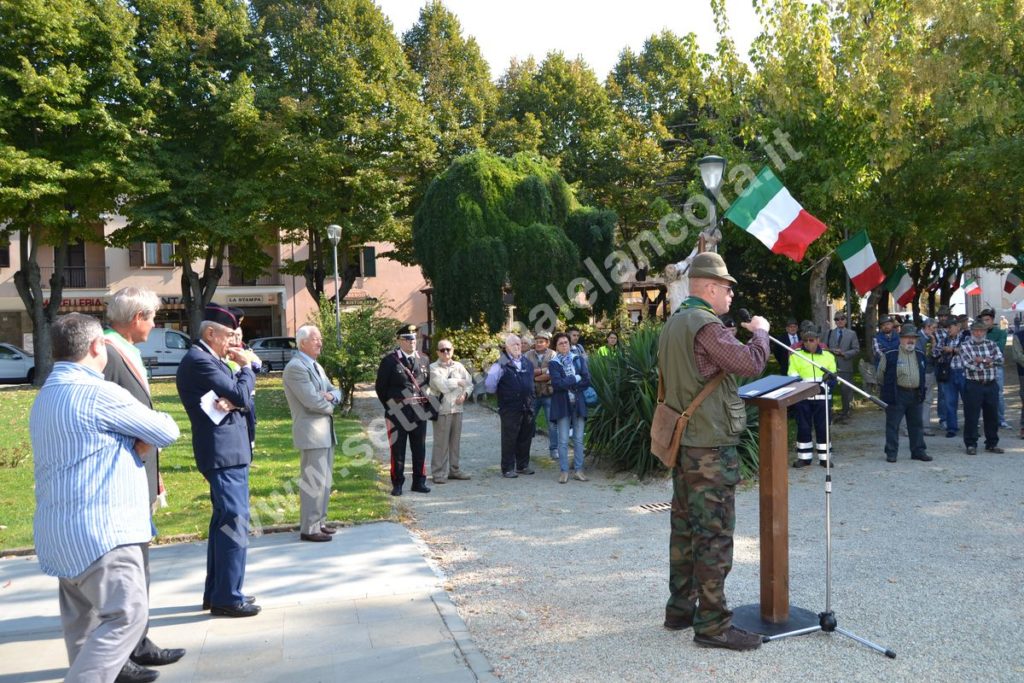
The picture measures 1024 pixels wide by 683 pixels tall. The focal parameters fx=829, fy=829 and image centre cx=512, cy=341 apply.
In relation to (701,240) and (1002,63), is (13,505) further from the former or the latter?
(1002,63)

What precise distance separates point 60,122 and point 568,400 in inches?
890

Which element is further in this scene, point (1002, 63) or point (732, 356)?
point (1002, 63)

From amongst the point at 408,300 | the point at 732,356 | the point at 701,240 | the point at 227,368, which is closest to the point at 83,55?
the point at 408,300

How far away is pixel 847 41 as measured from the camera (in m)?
17.1

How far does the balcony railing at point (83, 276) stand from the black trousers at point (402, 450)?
37.3m

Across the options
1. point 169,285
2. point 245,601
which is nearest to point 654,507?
point 245,601

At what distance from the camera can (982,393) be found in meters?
11.2

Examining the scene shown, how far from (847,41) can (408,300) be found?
1235 inches

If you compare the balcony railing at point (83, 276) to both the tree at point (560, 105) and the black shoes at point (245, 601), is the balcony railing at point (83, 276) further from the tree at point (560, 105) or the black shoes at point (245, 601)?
the black shoes at point (245, 601)

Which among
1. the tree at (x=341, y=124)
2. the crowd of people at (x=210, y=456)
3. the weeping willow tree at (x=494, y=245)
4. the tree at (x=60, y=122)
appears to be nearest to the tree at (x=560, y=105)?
the tree at (x=341, y=124)

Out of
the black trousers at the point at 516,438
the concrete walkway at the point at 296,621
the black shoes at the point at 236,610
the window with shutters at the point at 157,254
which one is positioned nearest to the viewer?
the concrete walkway at the point at 296,621

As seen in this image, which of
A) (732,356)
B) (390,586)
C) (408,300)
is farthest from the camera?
(408,300)

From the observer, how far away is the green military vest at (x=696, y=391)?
15.4ft

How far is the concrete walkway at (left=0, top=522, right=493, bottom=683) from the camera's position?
4445 millimetres
